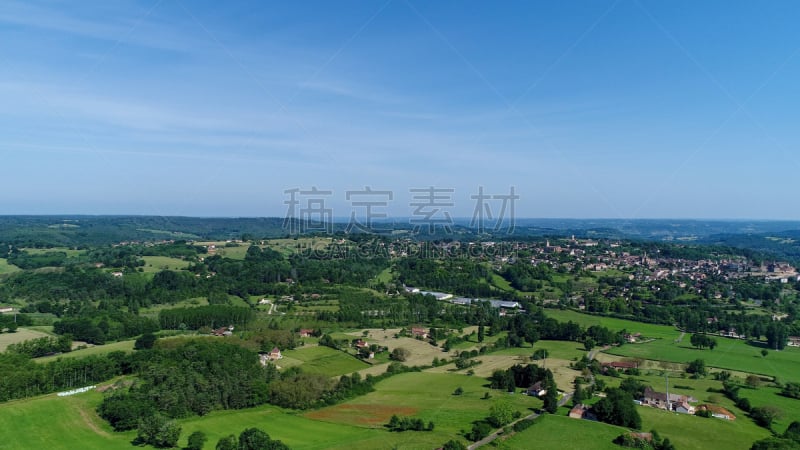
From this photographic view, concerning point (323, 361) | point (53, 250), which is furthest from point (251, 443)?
point (53, 250)

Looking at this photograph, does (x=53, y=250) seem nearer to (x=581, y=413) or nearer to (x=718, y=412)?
(x=581, y=413)

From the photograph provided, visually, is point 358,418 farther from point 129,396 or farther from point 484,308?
point 484,308

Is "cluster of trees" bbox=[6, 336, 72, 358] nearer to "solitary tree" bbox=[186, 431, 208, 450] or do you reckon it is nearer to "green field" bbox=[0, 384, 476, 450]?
"green field" bbox=[0, 384, 476, 450]

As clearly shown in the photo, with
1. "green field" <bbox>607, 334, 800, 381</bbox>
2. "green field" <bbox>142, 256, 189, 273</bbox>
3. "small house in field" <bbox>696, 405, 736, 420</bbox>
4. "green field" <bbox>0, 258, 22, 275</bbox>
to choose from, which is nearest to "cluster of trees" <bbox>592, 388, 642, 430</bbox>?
"small house in field" <bbox>696, 405, 736, 420</bbox>

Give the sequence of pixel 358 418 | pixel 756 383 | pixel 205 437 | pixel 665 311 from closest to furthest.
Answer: pixel 205 437 < pixel 358 418 < pixel 756 383 < pixel 665 311

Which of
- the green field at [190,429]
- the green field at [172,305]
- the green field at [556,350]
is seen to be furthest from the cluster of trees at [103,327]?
the green field at [556,350]

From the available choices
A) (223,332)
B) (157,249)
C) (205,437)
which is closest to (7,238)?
(157,249)
